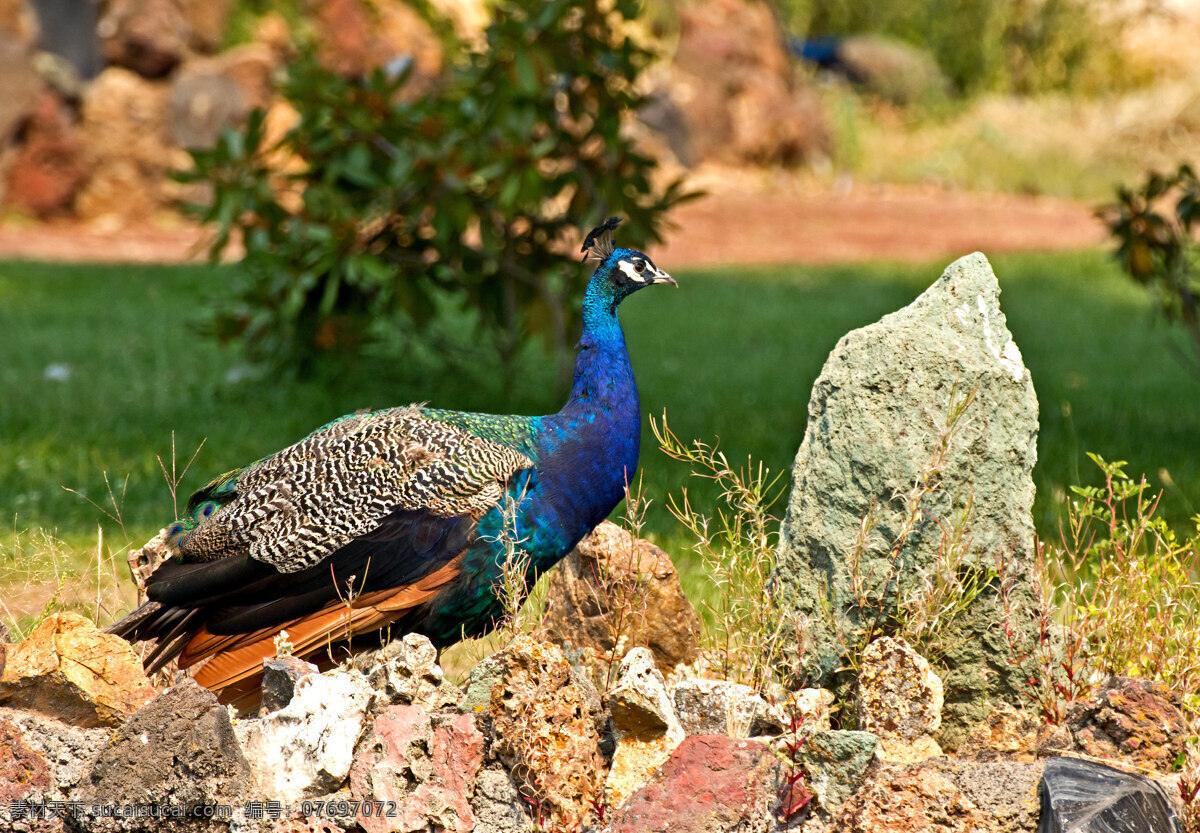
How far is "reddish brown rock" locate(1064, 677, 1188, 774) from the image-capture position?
2.75 metres

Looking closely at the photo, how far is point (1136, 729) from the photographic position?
2.76 meters

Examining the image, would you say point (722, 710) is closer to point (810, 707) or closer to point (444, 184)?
point (810, 707)

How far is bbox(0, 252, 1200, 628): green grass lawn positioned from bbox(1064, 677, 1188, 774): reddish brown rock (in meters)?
1.50

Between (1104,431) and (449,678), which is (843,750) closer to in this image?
(449,678)

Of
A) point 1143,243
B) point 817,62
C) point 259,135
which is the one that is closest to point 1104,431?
point 1143,243

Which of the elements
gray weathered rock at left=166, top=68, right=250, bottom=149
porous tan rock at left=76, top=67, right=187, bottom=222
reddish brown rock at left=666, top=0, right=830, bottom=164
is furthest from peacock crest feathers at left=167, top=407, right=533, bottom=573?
reddish brown rock at left=666, top=0, right=830, bottom=164

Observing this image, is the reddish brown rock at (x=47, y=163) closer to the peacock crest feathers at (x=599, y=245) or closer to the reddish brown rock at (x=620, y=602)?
the peacock crest feathers at (x=599, y=245)

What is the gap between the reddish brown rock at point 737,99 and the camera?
1811 centimetres

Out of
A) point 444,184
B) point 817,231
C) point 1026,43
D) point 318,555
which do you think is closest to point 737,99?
point 817,231

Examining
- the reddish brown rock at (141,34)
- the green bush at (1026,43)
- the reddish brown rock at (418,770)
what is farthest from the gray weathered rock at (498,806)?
the green bush at (1026,43)

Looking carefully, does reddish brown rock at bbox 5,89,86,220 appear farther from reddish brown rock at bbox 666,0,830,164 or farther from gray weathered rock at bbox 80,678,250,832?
gray weathered rock at bbox 80,678,250,832

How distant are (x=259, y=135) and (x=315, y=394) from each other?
154 cm

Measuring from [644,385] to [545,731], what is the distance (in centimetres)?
529

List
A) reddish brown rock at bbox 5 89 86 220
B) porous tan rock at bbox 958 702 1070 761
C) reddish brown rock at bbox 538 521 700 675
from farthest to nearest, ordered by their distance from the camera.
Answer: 1. reddish brown rock at bbox 5 89 86 220
2. reddish brown rock at bbox 538 521 700 675
3. porous tan rock at bbox 958 702 1070 761
